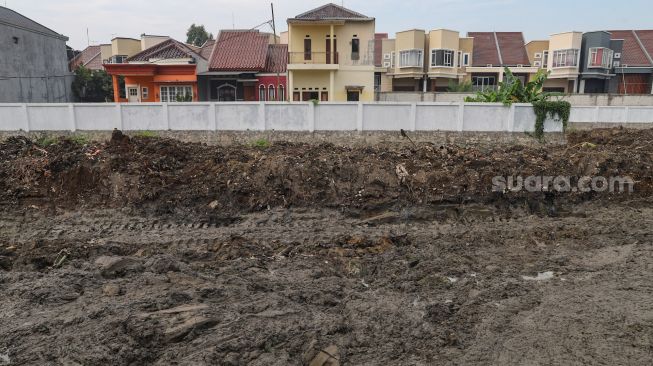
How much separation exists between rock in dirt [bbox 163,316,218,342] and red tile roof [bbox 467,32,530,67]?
3751 centimetres

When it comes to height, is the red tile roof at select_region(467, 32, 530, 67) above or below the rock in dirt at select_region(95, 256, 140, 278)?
above

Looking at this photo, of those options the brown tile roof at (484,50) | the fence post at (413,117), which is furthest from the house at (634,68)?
the fence post at (413,117)

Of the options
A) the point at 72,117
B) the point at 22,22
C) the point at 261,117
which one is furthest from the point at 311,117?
the point at 22,22

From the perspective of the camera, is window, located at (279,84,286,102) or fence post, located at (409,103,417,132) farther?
window, located at (279,84,286,102)

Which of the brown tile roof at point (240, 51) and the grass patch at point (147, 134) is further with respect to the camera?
the brown tile roof at point (240, 51)

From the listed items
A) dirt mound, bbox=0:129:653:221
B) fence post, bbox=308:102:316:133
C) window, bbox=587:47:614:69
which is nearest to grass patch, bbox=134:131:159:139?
dirt mound, bbox=0:129:653:221

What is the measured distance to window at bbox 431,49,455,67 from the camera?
36.9 metres

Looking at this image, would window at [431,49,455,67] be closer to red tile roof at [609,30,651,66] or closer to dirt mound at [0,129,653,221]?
red tile roof at [609,30,651,66]

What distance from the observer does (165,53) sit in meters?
27.2

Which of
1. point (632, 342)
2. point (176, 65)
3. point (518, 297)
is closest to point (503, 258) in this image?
point (518, 297)

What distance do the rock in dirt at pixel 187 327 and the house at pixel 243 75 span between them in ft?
71.0

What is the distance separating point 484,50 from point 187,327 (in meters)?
39.3

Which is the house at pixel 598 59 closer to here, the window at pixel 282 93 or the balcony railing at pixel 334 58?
the balcony railing at pixel 334 58

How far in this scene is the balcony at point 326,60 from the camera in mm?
24812
